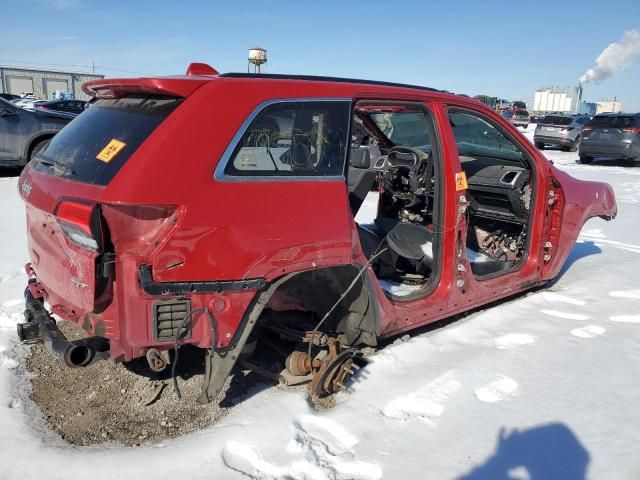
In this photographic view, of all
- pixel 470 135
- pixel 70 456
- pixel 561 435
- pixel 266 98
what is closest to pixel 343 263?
pixel 266 98

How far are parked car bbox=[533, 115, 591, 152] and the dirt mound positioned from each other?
19.3 meters

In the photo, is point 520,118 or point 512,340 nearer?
point 512,340

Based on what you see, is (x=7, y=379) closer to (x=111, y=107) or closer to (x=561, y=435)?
(x=111, y=107)

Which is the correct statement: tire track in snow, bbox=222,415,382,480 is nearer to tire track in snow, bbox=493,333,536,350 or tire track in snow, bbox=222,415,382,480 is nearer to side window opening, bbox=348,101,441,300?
side window opening, bbox=348,101,441,300

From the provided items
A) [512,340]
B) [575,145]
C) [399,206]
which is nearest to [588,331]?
[512,340]

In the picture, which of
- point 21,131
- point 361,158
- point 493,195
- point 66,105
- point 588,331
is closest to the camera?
point 361,158

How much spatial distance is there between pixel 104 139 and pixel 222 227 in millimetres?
769

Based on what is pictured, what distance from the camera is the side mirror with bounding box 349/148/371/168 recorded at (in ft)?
10.3

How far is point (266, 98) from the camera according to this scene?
2.41 m

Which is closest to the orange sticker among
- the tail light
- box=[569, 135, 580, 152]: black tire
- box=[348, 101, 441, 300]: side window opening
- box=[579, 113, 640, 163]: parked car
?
box=[348, 101, 441, 300]: side window opening

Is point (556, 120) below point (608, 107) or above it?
Answer: below

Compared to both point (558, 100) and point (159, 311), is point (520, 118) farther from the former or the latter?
point (159, 311)

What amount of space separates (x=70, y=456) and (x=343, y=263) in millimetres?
1543

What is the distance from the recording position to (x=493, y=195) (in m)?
4.57
